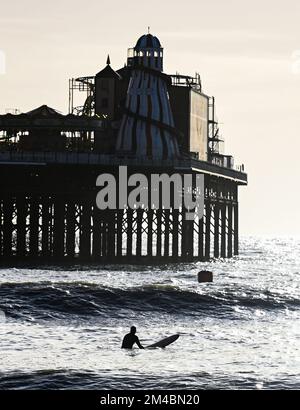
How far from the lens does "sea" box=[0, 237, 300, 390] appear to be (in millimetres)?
37406

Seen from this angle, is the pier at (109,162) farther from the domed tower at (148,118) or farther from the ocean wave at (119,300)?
the ocean wave at (119,300)

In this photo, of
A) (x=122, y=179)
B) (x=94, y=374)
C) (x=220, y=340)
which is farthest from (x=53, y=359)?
(x=122, y=179)

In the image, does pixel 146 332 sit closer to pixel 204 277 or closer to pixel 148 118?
pixel 204 277

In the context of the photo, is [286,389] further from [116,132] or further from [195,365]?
[116,132]

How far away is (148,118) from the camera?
104938 millimetres

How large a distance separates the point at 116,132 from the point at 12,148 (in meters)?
11.0

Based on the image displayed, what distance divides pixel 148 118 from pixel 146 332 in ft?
189

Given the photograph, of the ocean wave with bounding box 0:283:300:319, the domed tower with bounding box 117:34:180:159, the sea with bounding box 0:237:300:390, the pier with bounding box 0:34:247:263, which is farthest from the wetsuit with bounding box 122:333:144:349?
the domed tower with bounding box 117:34:180:159

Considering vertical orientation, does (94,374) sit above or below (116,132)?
below

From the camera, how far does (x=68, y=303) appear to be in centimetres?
5809
